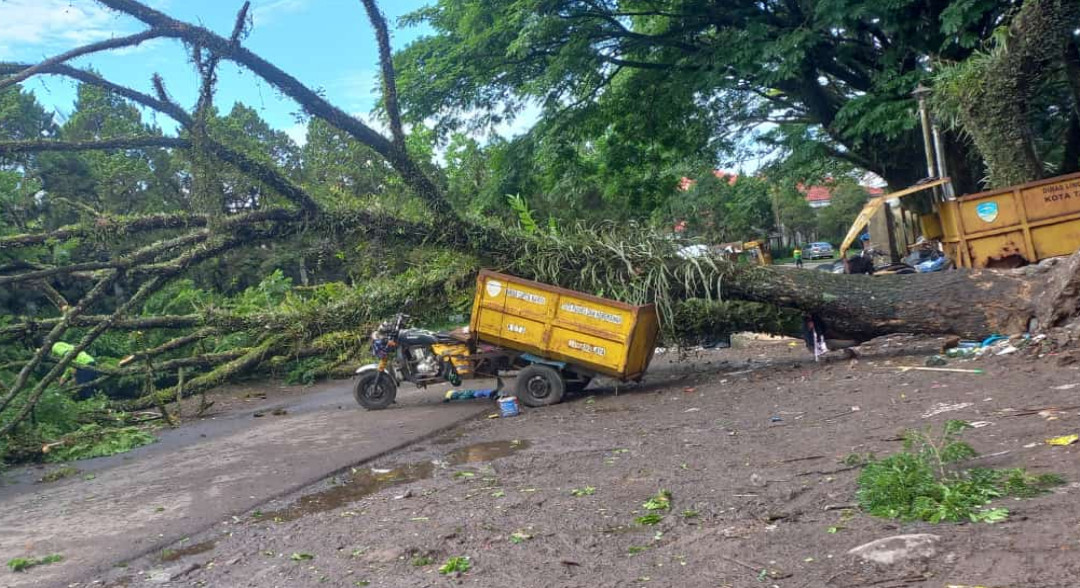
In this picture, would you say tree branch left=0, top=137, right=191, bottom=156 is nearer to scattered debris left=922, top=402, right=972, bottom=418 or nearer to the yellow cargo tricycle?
the yellow cargo tricycle

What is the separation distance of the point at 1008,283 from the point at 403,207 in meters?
7.38

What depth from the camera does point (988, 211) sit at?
11.4 meters

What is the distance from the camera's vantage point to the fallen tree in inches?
340

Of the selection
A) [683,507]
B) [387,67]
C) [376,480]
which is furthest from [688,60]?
[683,507]

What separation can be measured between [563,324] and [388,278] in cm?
283

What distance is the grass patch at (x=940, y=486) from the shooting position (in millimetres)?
3682

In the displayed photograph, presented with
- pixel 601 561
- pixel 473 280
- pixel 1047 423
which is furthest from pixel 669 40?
pixel 601 561

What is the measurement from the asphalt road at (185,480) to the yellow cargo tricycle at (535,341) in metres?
0.60

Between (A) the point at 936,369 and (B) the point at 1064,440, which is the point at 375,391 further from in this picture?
(B) the point at 1064,440

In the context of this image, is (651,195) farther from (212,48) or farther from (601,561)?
(601,561)

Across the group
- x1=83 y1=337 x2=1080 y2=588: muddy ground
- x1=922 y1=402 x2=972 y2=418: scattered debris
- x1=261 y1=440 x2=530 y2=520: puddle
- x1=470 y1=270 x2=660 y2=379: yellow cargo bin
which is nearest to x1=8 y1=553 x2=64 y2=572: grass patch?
x1=83 y1=337 x2=1080 y2=588: muddy ground

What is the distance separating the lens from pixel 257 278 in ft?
99.7

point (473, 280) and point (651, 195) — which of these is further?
point (651, 195)

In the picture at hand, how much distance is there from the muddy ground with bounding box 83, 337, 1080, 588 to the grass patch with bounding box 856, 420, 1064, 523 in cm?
9
